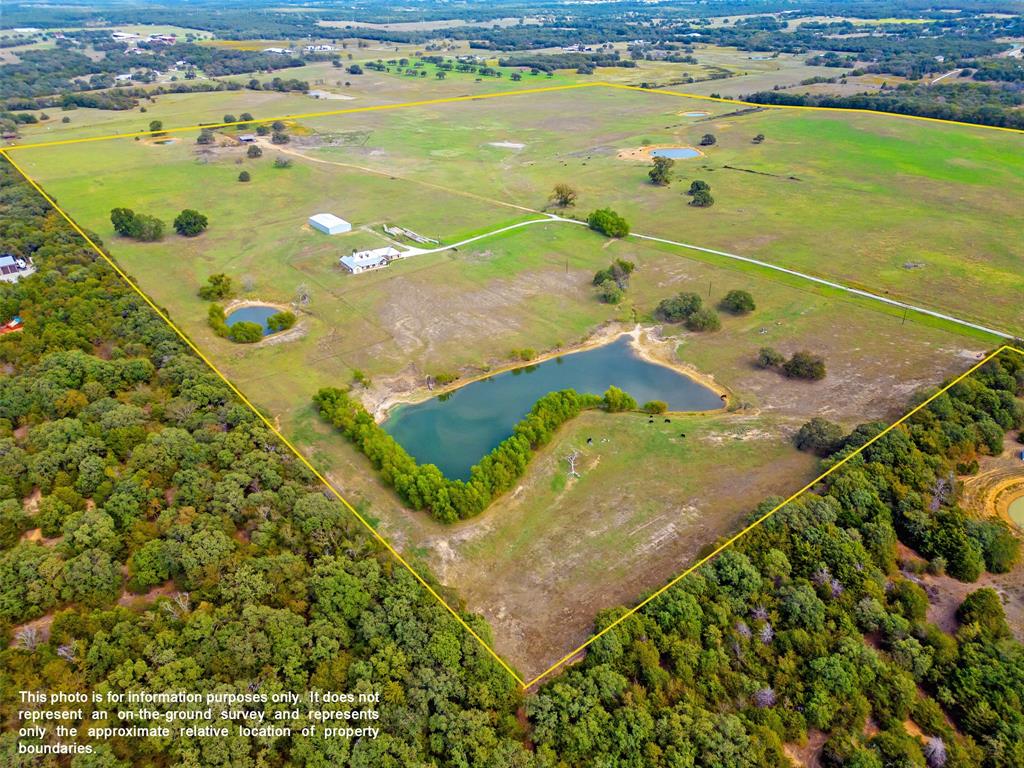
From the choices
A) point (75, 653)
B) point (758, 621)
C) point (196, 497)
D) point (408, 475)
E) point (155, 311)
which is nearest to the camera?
point (75, 653)

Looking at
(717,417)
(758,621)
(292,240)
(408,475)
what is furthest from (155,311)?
(758,621)

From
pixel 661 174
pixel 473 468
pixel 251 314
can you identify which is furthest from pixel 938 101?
pixel 251 314

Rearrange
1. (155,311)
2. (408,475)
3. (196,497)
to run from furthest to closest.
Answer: (155,311) < (408,475) < (196,497)

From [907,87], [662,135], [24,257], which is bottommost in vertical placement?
[24,257]

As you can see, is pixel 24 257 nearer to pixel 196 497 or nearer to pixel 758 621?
pixel 196 497

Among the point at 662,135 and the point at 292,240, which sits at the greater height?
the point at 662,135

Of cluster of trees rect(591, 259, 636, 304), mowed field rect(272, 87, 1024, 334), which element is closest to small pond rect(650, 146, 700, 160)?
mowed field rect(272, 87, 1024, 334)

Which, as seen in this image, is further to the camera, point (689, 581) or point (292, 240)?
point (292, 240)
